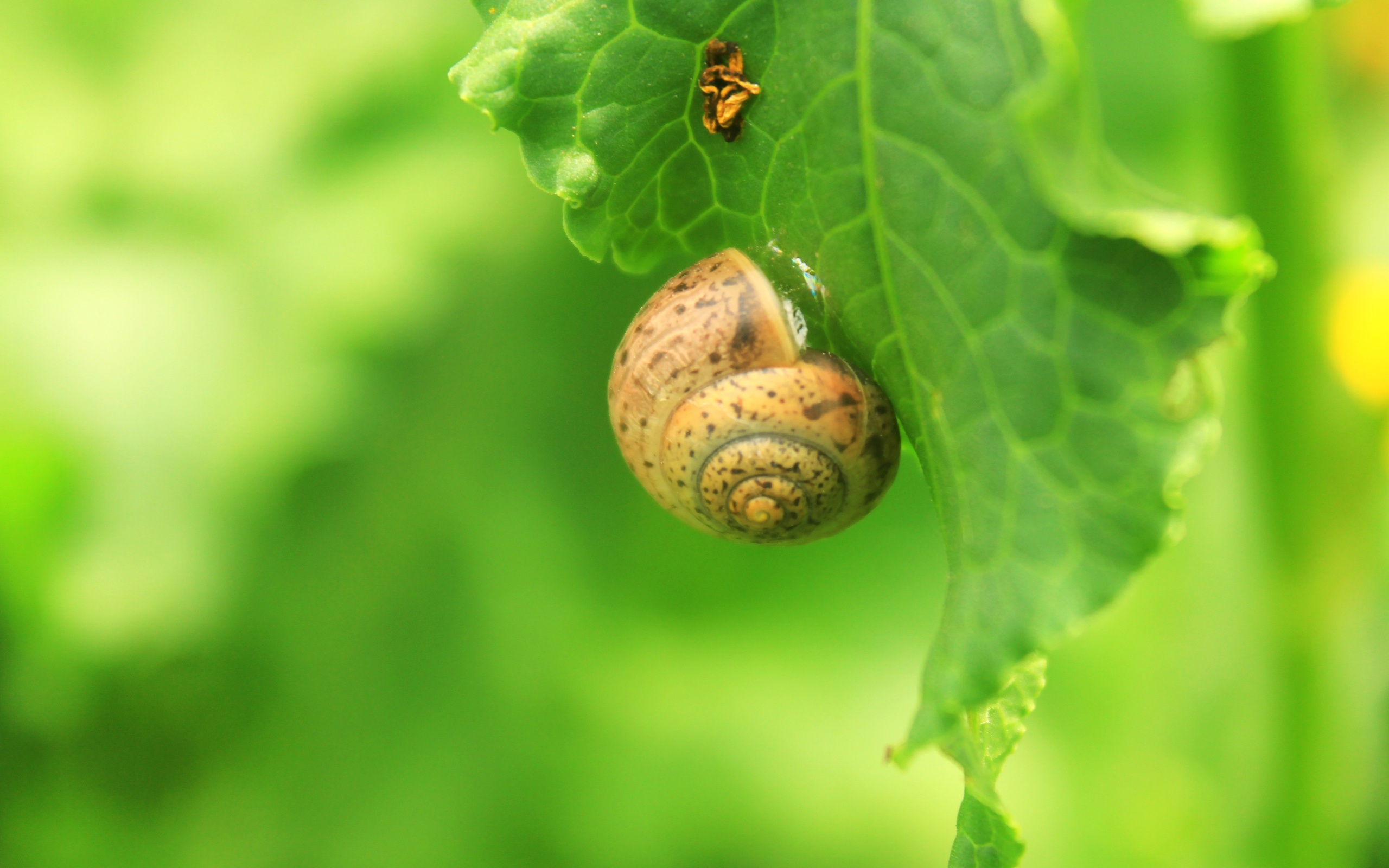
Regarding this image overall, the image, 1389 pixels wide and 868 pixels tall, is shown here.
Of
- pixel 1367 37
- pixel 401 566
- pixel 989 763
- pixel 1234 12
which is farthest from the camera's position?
pixel 1367 37

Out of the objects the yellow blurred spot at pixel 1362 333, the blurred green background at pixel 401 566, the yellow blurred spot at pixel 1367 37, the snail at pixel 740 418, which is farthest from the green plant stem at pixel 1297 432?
the yellow blurred spot at pixel 1367 37

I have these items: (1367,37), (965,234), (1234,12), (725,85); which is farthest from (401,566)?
(1367,37)

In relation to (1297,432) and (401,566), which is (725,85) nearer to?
(1297,432)

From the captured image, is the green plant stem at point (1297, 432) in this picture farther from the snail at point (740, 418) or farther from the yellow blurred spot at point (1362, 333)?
the snail at point (740, 418)

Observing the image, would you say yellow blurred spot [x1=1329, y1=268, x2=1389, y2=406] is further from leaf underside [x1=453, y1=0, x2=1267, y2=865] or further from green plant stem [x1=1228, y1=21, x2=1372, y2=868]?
leaf underside [x1=453, y1=0, x2=1267, y2=865]

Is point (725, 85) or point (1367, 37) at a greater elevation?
point (1367, 37)

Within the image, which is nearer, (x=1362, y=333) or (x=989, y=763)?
(x=989, y=763)

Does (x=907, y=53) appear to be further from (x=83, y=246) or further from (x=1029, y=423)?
(x=83, y=246)

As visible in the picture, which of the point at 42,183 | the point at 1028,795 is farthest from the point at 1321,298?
the point at 42,183
